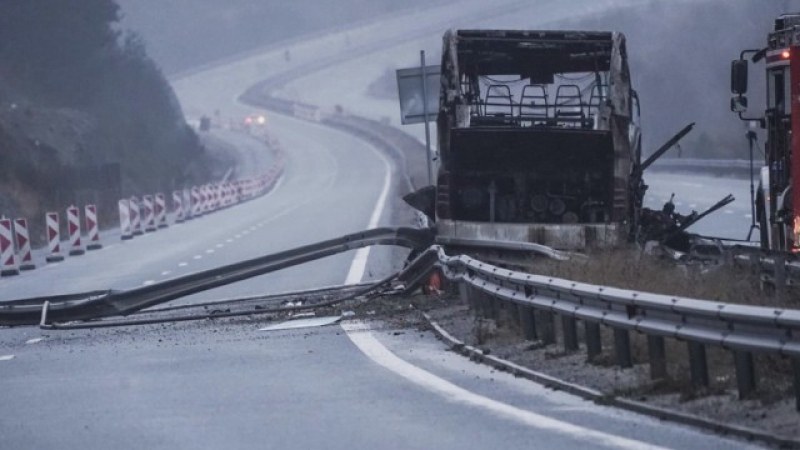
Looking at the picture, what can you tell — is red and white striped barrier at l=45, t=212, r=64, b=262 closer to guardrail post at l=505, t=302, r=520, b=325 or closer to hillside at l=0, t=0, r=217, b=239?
hillside at l=0, t=0, r=217, b=239

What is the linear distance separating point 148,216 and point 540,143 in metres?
30.6

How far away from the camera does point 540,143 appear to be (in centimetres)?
2255

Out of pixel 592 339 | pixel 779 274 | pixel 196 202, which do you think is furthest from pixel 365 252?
pixel 196 202

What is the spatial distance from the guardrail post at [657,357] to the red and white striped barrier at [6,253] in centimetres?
2418

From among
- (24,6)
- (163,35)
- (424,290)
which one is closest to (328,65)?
(163,35)

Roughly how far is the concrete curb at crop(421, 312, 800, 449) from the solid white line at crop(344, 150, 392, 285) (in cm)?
1084

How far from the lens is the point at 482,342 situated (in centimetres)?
1566

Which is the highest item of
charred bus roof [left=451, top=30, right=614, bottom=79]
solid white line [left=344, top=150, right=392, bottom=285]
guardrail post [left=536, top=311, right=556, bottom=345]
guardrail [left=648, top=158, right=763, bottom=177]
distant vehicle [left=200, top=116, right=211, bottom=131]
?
distant vehicle [left=200, top=116, right=211, bottom=131]

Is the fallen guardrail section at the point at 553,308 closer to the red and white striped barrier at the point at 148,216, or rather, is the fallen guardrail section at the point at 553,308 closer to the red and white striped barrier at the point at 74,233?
the red and white striped barrier at the point at 74,233

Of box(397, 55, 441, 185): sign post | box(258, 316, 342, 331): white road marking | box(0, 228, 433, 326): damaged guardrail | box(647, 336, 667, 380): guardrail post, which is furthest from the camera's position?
box(397, 55, 441, 185): sign post

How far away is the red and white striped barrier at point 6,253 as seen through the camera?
34.4m

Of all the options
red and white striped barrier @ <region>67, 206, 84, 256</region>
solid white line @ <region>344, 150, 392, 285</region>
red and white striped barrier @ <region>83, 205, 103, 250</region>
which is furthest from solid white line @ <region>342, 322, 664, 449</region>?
red and white striped barrier @ <region>83, 205, 103, 250</region>

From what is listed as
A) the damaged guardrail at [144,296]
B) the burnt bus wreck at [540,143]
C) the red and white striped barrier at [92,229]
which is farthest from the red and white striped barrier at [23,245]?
the damaged guardrail at [144,296]

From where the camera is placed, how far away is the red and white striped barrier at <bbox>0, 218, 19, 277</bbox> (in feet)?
113
